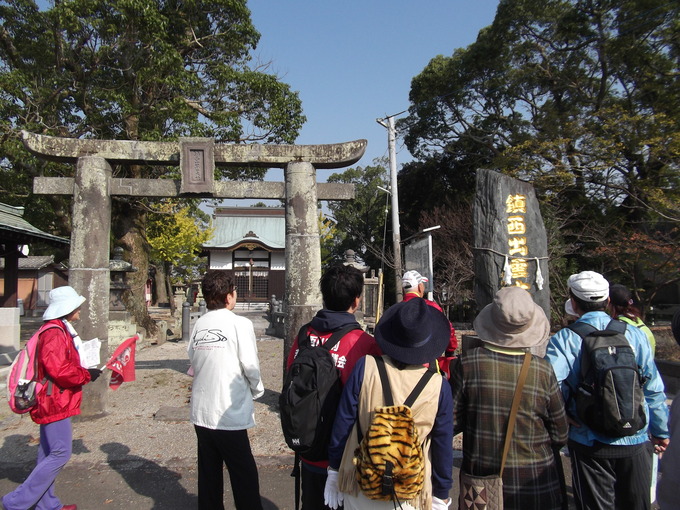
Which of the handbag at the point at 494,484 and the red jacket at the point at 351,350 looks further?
the red jacket at the point at 351,350

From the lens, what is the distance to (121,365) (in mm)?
4312

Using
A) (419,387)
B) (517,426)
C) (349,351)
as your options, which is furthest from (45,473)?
(517,426)

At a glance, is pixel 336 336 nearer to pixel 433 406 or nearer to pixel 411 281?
pixel 433 406

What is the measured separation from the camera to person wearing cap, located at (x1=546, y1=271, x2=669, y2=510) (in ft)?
8.64

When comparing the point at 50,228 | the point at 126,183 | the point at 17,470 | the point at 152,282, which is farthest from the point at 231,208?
the point at 17,470

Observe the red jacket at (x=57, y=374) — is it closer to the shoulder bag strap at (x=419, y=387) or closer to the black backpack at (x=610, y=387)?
the shoulder bag strap at (x=419, y=387)

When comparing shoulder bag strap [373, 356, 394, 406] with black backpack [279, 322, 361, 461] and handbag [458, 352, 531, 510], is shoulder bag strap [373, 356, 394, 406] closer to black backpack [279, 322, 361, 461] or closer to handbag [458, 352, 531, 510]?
black backpack [279, 322, 361, 461]

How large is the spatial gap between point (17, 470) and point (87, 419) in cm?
142

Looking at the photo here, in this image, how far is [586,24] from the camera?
53.0 ft

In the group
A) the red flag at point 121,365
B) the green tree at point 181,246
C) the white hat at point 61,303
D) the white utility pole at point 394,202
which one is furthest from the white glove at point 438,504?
the green tree at point 181,246

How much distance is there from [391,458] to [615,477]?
1624 mm

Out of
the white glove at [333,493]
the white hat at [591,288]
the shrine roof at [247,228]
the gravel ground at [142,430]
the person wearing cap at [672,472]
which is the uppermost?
the shrine roof at [247,228]

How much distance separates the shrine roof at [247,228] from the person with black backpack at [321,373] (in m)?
26.4

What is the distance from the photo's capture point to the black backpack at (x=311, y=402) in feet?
7.23
